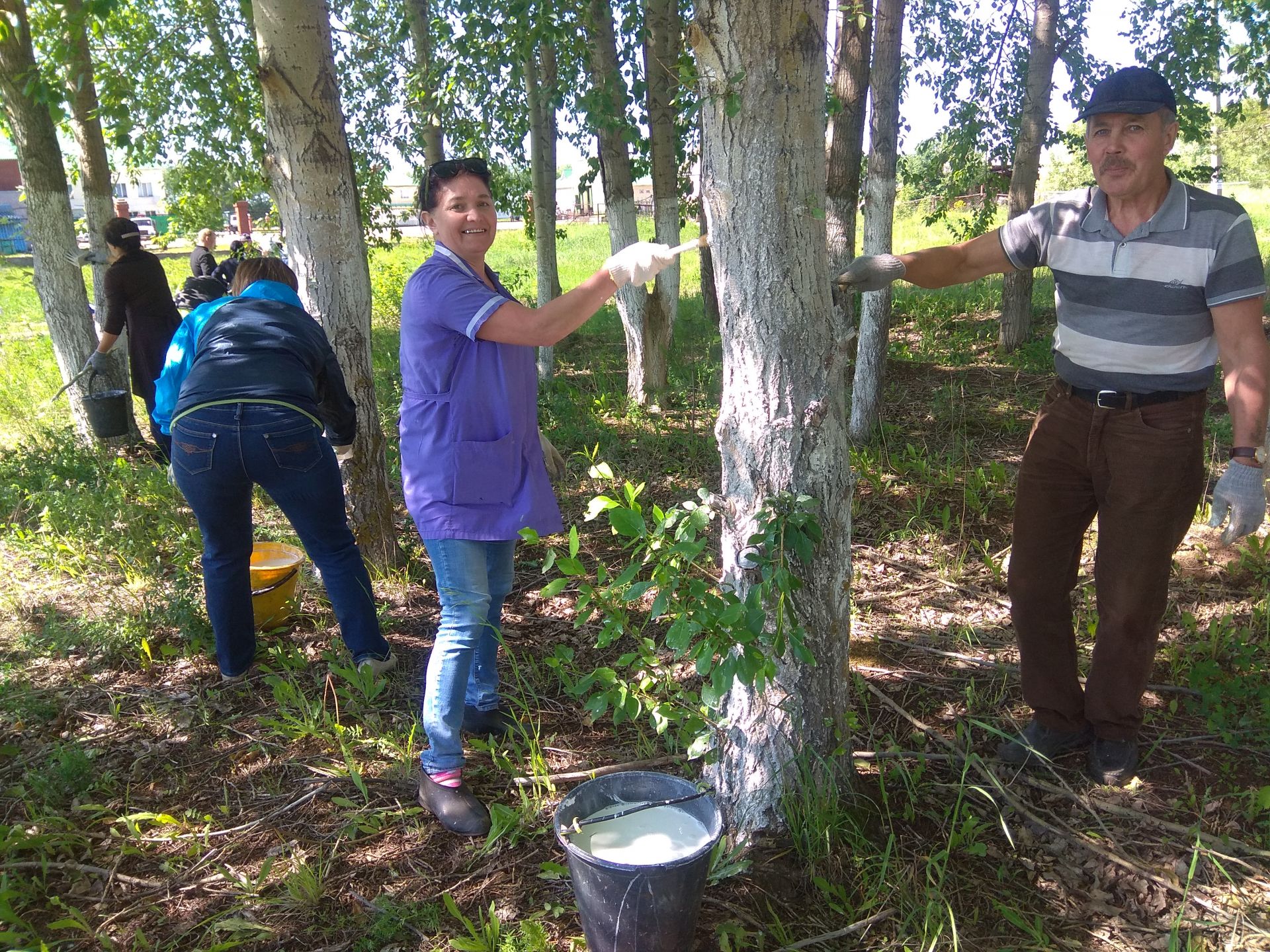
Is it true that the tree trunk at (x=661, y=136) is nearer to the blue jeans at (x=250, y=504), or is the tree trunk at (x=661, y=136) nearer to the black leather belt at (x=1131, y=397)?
the blue jeans at (x=250, y=504)

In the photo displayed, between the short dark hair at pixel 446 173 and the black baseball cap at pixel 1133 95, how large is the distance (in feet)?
5.35

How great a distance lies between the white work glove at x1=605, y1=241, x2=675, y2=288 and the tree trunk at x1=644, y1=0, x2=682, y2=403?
4.25 metres

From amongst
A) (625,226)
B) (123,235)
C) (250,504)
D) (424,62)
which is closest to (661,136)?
(625,226)

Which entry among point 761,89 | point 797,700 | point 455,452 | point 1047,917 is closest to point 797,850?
point 797,700

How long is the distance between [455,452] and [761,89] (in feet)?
3.99

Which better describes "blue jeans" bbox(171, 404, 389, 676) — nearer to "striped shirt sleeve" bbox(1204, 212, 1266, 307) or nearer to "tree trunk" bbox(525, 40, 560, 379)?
"striped shirt sleeve" bbox(1204, 212, 1266, 307)

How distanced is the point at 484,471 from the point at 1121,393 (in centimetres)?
182

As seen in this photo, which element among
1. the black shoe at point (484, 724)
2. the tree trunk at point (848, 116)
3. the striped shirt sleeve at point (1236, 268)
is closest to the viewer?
the striped shirt sleeve at point (1236, 268)

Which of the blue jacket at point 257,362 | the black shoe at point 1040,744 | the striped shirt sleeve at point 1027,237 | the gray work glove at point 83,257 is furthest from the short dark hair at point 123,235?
the black shoe at point 1040,744

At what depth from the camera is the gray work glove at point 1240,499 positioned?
2357 mm

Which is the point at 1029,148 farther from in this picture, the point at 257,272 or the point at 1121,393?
the point at 257,272

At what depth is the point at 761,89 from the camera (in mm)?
1991

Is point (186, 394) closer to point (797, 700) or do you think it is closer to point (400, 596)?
point (400, 596)

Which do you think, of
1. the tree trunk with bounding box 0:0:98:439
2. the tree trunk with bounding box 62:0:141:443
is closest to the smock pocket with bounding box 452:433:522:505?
the tree trunk with bounding box 62:0:141:443
